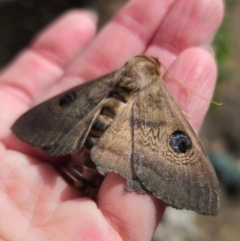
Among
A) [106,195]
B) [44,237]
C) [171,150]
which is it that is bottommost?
[44,237]

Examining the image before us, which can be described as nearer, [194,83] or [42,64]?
[194,83]

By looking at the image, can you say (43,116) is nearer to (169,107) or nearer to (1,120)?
(1,120)

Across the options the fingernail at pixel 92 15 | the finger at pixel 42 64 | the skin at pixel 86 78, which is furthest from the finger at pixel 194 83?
the fingernail at pixel 92 15

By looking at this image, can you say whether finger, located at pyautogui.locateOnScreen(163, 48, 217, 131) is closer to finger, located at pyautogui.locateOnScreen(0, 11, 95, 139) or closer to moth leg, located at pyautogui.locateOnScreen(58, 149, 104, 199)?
moth leg, located at pyautogui.locateOnScreen(58, 149, 104, 199)

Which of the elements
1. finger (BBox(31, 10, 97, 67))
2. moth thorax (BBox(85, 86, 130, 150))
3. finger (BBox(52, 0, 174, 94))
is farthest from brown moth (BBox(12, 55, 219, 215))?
finger (BBox(31, 10, 97, 67))

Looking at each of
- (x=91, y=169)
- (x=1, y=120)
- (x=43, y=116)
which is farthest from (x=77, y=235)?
(x=1, y=120)

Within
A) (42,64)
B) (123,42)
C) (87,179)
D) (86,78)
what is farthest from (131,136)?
A: (42,64)

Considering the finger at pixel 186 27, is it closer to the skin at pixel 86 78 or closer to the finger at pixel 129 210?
the skin at pixel 86 78

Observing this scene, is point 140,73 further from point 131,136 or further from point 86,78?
point 86,78
